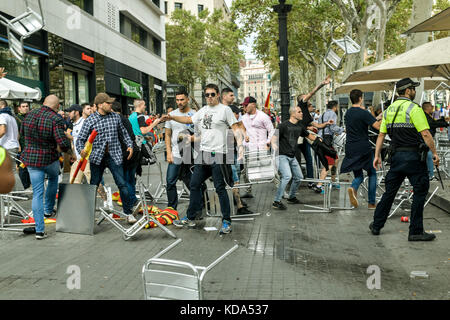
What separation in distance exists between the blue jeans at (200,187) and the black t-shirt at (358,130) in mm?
2619

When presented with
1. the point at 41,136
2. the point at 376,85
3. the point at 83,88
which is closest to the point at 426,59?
the point at 41,136

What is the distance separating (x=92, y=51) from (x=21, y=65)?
8.48 metres

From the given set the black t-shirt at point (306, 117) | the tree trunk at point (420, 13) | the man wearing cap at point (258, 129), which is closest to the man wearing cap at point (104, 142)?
the man wearing cap at point (258, 129)

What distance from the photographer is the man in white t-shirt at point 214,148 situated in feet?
24.0

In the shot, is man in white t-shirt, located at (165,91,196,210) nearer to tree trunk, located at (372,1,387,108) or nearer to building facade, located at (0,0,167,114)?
building facade, located at (0,0,167,114)

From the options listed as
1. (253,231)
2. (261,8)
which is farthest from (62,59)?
(253,231)

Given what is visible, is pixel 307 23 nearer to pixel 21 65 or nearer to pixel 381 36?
pixel 381 36

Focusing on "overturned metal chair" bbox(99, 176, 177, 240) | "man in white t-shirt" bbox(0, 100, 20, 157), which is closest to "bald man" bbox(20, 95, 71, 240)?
"overturned metal chair" bbox(99, 176, 177, 240)

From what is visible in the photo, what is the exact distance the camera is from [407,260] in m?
5.73

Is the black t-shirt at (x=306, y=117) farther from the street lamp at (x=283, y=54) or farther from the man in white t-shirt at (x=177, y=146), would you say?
the man in white t-shirt at (x=177, y=146)

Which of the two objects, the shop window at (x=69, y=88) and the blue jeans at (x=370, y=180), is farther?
the shop window at (x=69, y=88)

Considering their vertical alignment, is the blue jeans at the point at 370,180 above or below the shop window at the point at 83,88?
below

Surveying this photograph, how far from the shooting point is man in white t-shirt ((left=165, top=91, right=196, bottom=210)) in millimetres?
8156

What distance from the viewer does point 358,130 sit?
8.77 metres
